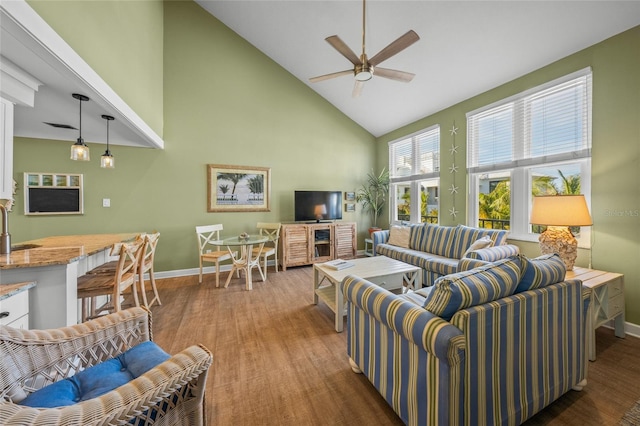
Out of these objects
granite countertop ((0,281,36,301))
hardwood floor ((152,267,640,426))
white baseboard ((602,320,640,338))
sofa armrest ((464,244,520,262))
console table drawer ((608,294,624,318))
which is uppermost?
granite countertop ((0,281,36,301))

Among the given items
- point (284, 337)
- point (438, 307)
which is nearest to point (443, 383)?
point (438, 307)

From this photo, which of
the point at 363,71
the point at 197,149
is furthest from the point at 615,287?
the point at 197,149

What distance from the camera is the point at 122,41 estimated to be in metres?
2.49

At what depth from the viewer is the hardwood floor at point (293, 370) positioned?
4.87 feet

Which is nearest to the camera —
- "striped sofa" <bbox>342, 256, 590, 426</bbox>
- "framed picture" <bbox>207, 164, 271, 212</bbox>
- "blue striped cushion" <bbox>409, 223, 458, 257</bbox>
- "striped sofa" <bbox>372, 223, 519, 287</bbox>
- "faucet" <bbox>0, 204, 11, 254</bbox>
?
"striped sofa" <bbox>342, 256, 590, 426</bbox>

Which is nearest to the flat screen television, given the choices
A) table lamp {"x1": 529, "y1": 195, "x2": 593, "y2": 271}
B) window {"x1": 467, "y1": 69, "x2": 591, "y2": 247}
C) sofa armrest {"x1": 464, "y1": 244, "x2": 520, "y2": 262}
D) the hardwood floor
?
the hardwood floor

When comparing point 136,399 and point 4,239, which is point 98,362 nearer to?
point 136,399

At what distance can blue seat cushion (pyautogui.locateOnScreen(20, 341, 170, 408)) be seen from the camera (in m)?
0.98

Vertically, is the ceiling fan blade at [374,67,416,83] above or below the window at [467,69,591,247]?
above

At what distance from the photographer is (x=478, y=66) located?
3340 mm

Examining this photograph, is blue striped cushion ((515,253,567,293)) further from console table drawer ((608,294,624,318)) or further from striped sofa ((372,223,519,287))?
console table drawer ((608,294,624,318))

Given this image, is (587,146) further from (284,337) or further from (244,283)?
(244,283)

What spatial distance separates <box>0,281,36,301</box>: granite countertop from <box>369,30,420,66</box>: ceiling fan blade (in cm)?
306

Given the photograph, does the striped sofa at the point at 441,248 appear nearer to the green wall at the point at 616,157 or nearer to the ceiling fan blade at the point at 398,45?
the green wall at the point at 616,157
